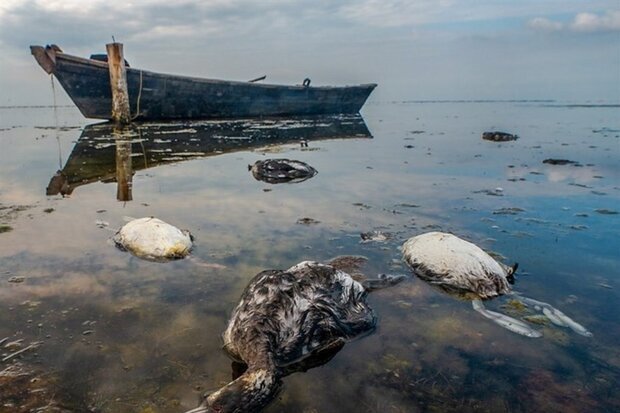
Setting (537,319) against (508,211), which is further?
(508,211)

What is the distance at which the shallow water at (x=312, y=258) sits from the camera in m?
2.88

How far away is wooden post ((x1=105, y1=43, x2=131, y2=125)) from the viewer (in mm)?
21828

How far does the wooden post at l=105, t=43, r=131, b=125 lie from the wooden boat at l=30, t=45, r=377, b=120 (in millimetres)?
473

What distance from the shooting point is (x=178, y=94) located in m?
25.5

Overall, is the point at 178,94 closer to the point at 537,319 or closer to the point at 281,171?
the point at 281,171

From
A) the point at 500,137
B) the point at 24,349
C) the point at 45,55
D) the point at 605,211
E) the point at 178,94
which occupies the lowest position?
the point at 24,349

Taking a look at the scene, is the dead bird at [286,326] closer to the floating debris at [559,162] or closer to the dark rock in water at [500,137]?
the floating debris at [559,162]

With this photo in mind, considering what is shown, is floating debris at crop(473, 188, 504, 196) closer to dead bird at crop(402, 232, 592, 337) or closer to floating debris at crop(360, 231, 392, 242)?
floating debris at crop(360, 231, 392, 242)

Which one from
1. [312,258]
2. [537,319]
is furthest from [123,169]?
[537,319]

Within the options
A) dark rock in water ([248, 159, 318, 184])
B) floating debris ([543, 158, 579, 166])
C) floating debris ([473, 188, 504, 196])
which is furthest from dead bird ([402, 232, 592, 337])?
floating debris ([543, 158, 579, 166])

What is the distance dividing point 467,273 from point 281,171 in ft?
22.1

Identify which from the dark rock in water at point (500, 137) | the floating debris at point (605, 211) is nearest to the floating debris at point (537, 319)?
the floating debris at point (605, 211)

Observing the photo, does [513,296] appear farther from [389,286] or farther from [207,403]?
[207,403]

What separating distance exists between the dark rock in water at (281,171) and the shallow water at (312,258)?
1.25 ft
